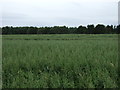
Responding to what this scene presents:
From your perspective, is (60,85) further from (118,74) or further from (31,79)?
(118,74)

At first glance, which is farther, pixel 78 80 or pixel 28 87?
pixel 78 80

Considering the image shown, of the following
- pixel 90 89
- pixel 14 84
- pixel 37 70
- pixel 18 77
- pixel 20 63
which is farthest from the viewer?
pixel 20 63

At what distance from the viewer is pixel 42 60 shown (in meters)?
4.69

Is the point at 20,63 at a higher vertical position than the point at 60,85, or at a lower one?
higher

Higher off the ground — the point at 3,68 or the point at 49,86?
the point at 3,68

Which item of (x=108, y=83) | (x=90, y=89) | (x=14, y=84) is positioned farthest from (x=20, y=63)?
(x=108, y=83)

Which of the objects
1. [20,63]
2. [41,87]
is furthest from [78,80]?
[20,63]

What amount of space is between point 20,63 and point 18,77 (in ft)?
3.43

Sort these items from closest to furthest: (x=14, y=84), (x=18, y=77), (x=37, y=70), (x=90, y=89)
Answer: (x=90, y=89) < (x=14, y=84) < (x=18, y=77) < (x=37, y=70)

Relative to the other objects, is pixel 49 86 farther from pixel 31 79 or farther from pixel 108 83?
pixel 108 83

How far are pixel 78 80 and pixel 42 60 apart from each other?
1.77 meters

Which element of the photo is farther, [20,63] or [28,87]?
[20,63]

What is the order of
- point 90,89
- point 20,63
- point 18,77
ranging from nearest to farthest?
point 90,89 → point 18,77 → point 20,63

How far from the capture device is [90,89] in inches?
120
